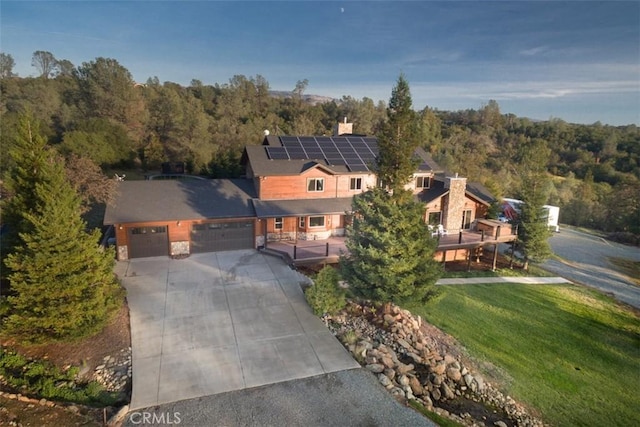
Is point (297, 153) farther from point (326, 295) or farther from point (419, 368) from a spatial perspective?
point (419, 368)

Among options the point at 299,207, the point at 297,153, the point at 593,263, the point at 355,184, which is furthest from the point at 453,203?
the point at 593,263

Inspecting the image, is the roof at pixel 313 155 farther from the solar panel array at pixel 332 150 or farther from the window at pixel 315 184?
the window at pixel 315 184

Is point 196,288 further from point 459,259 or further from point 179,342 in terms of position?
point 459,259

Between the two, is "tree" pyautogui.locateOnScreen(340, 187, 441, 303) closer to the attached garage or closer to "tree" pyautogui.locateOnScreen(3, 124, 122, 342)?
the attached garage

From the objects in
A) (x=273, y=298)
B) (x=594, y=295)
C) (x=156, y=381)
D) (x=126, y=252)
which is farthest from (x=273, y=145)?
(x=594, y=295)

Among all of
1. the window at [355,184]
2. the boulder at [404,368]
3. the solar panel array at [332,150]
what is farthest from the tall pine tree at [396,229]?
the window at [355,184]

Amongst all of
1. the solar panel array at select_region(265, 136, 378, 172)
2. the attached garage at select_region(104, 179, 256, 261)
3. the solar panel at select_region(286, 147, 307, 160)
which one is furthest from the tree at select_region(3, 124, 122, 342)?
the solar panel at select_region(286, 147, 307, 160)
